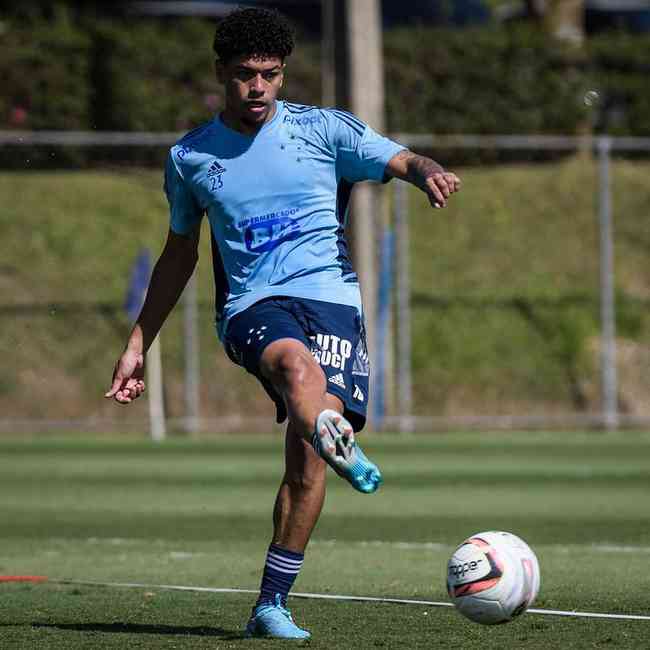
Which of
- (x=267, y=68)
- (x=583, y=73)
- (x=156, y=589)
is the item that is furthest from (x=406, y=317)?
(x=267, y=68)

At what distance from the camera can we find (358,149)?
6797 mm

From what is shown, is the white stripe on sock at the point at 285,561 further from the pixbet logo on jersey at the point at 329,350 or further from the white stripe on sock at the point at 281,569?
the pixbet logo on jersey at the point at 329,350

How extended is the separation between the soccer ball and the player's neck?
6.03ft

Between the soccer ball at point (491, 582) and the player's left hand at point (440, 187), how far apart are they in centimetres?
125

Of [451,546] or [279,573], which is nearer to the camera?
[279,573]

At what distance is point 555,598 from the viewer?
7.61m

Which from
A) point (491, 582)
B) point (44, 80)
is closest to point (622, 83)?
point (44, 80)

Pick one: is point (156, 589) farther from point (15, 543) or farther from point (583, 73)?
point (583, 73)

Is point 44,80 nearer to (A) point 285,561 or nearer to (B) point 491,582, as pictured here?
(A) point 285,561

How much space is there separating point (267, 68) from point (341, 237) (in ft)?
2.41

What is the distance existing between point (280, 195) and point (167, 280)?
0.66m

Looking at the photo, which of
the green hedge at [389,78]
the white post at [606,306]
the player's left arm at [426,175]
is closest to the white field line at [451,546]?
the player's left arm at [426,175]

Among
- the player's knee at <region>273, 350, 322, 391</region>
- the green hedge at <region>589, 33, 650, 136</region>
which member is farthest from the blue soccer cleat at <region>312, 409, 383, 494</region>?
the green hedge at <region>589, 33, 650, 136</region>

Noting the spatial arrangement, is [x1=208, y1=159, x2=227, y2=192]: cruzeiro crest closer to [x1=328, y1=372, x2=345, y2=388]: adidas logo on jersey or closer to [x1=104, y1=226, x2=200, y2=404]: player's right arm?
[x1=104, y1=226, x2=200, y2=404]: player's right arm
